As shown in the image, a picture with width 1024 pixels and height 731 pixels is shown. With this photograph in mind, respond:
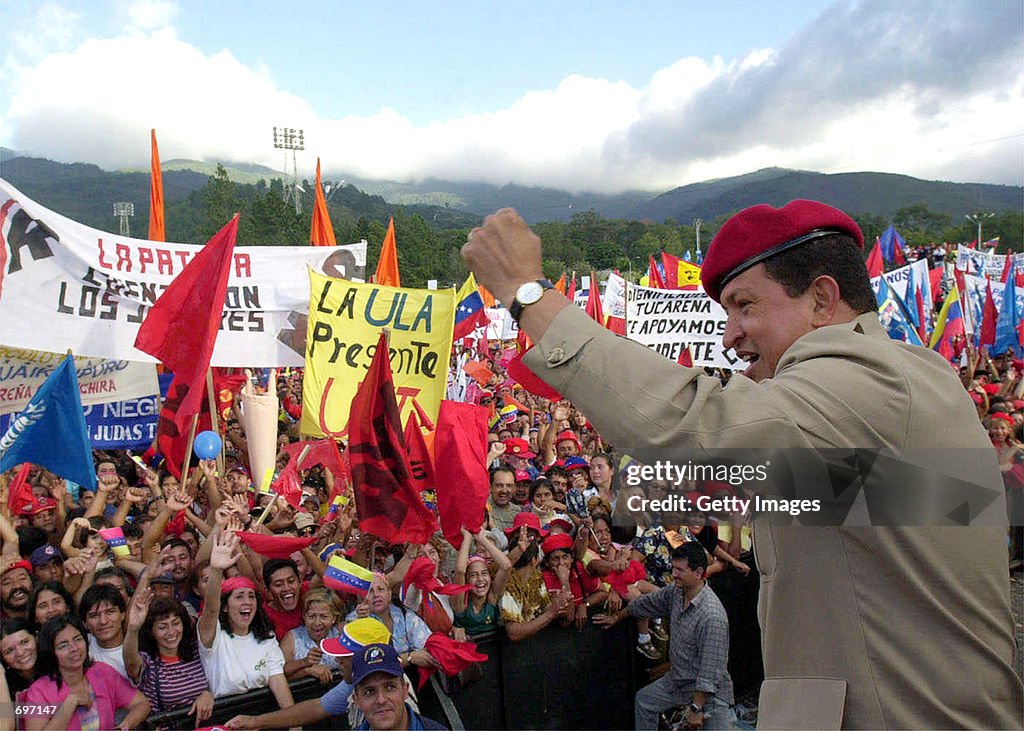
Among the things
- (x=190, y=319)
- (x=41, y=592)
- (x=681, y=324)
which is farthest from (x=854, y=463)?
(x=681, y=324)

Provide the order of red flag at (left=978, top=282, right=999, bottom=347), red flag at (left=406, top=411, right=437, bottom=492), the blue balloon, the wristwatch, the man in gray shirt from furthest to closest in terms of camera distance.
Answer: red flag at (left=978, top=282, right=999, bottom=347) < the blue balloon < red flag at (left=406, top=411, right=437, bottom=492) < the man in gray shirt < the wristwatch

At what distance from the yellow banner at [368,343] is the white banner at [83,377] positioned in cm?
198

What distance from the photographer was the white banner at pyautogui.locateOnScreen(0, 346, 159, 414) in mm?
6445

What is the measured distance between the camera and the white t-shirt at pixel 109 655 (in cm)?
391

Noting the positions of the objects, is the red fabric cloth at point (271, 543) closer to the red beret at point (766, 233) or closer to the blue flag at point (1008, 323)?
the red beret at point (766, 233)

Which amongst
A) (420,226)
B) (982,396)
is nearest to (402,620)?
(982,396)

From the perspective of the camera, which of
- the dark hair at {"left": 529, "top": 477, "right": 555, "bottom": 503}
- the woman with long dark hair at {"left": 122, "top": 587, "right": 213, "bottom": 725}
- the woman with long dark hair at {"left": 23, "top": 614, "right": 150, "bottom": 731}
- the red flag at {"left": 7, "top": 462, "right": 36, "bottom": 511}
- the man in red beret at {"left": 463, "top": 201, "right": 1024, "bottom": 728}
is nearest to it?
the man in red beret at {"left": 463, "top": 201, "right": 1024, "bottom": 728}

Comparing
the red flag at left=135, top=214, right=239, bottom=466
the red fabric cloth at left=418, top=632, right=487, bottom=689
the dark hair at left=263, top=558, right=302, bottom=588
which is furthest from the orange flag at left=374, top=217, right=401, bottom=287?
the red fabric cloth at left=418, top=632, right=487, bottom=689

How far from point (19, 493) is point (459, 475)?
3.96 metres

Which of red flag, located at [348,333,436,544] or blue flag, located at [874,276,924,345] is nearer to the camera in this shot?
red flag, located at [348,333,436,544]

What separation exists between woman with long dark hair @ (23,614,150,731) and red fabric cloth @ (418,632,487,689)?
1400 mm

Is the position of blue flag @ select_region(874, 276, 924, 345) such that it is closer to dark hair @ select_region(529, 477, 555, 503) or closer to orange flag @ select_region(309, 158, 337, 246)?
dark hair @ select_region(529, 477, 555, 503)

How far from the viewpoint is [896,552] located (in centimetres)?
115

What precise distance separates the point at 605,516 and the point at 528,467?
6.46ft
